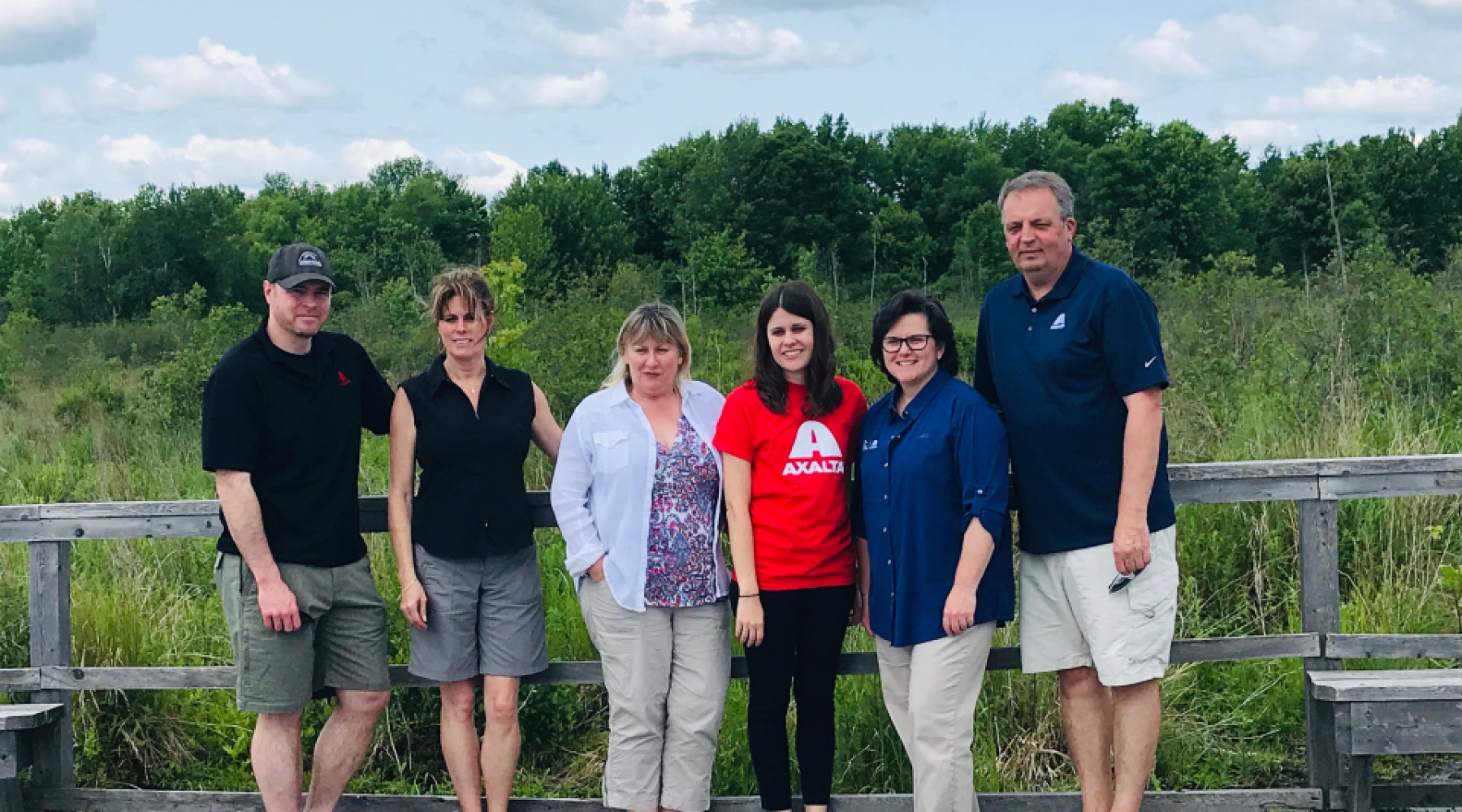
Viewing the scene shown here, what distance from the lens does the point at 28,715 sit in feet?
14.0

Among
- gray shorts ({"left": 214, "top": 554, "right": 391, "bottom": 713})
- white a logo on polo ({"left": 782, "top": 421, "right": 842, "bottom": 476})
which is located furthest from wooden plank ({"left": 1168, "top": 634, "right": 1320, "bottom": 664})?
gray shorts ({"left": 214, "top": 554, "right": 391, "bottom": 713})

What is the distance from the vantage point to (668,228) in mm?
56156

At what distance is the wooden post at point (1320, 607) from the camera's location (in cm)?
403

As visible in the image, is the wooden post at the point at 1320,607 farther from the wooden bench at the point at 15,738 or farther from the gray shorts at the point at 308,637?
the wooden bench at the point at 15,738

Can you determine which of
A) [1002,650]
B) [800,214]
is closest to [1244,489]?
[1002,650]

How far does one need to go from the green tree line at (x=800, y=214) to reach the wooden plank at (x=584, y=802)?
2555 cm

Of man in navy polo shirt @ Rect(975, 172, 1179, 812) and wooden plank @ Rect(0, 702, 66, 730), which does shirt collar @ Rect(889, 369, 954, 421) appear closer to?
man in navy polo shirt @ Rect(975, 172, 1179, 812)

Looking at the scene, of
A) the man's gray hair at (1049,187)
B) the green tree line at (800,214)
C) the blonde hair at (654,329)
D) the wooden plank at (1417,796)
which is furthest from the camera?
the green tree line at (800,214)

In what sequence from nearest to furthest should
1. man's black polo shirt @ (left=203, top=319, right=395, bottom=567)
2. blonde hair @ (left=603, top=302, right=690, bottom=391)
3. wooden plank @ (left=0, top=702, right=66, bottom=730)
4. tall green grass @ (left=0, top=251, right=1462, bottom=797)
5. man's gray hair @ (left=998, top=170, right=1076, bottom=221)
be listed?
man's gray hair @ (left=998, top=170, right=1076, bottom=221) < man's black polo shirt @ (left=203, top=319, right=395, bottom=567) < blonde hair @ (left=603, top=302, right=690, bottom=391) < wooden plank @ (left=0, top=702, right=66, bottom=730) < tall green grass @ (left=0, top=251, right=1462, bottom=797)

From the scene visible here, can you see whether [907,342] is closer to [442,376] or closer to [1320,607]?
[442,376]

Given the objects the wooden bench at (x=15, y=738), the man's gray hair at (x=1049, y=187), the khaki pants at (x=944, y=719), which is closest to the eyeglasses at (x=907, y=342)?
the man's gray hair at (x=1049, y=187)

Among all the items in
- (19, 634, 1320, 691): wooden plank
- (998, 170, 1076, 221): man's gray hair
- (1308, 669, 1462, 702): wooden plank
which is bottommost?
(1308, 669, 1462, 702): wooden plank

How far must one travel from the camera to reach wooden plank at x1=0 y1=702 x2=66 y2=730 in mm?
4238

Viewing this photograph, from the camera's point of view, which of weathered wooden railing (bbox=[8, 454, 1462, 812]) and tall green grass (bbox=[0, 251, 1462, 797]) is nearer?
weathered wooden railing (bbox=[8, 454, 1462, 812])
